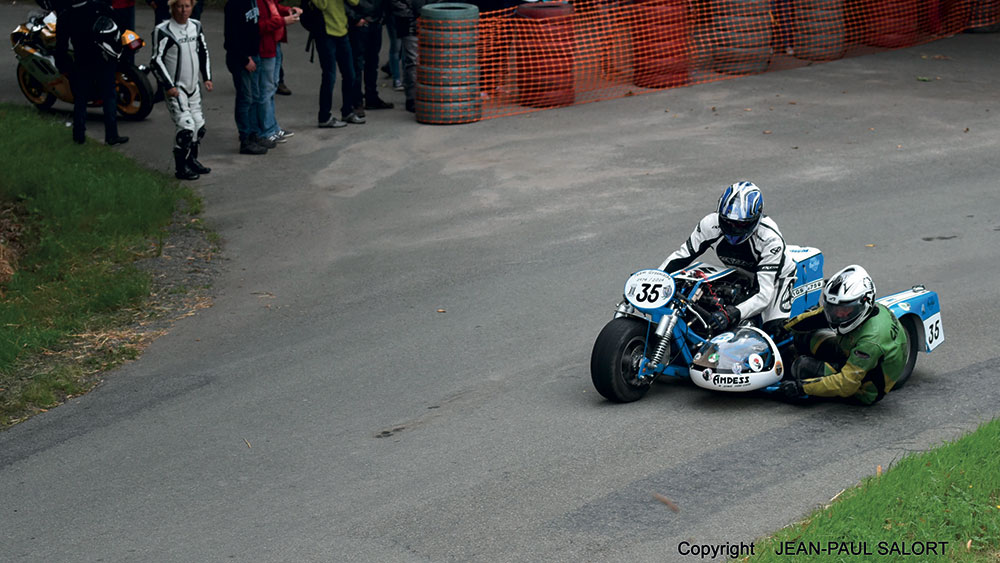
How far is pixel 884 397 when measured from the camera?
24.3ft

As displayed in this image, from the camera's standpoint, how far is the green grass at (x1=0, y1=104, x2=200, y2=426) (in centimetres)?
861

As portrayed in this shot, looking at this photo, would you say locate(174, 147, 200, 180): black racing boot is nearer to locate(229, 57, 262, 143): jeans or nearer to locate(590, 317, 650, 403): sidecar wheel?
locate(229, 57, 262, 143): jeans

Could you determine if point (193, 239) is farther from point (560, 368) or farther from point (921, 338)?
point (921, 338)

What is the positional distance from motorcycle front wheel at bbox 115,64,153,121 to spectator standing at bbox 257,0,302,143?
1944 mm

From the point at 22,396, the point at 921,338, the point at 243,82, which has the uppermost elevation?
the point at 243,82

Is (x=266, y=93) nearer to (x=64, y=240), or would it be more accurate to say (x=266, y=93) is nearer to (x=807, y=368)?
(x=64, y=240)

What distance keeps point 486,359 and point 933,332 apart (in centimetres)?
323

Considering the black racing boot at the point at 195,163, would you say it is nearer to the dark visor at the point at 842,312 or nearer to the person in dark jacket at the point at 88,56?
the person in dark jacket at the point at 88,56

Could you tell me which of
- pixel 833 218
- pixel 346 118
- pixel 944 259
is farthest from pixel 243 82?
pixel 944 259

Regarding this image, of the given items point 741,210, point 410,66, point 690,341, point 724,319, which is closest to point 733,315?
point 724,319

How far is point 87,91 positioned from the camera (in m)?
14.2

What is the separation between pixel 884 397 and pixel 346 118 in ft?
31.8

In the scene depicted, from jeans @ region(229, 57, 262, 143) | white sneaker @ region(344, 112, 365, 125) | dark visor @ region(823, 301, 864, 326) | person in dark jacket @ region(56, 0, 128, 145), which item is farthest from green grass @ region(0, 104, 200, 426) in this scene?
dark visor @ region(823, 301, 864, 326)

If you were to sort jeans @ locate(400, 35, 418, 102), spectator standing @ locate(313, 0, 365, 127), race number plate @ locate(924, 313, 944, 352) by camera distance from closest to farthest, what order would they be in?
race number plate @ locate(924, 313, 944, 352), spectator standing @ locate(313, 0, 365, 127), jeans @ locate(400, 35, 418, 102)
